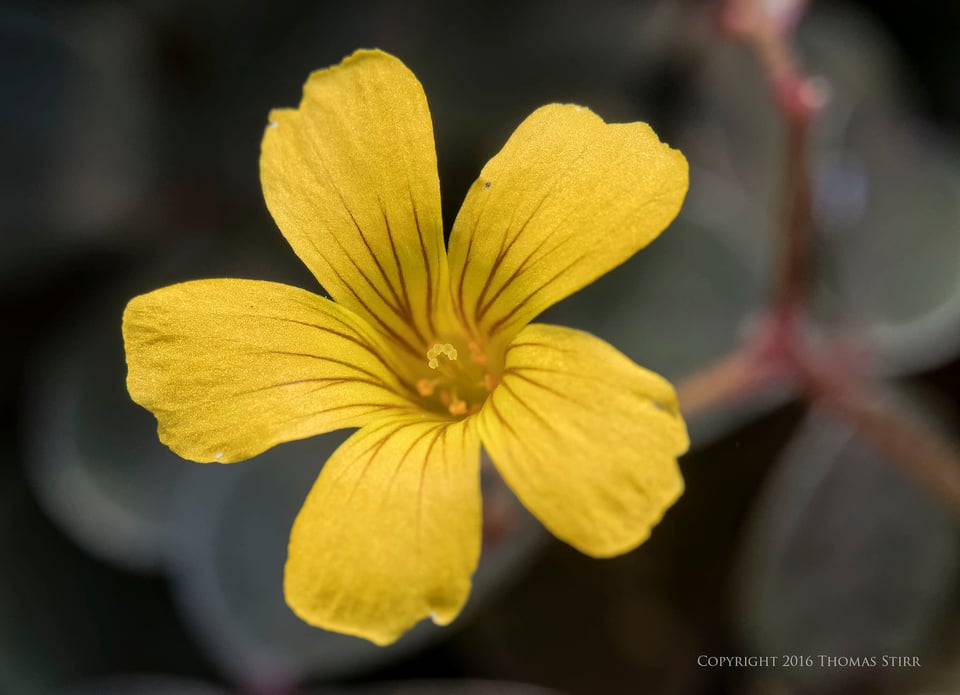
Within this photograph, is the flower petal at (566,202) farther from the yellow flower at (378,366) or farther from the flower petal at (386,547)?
the flower petal at (386,547)

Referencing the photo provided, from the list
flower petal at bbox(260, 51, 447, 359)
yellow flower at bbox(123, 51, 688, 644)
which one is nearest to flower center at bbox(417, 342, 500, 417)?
yellow flower at bbox(123, 51, 688, 644)

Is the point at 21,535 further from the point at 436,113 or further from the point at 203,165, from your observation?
the point at 436,113

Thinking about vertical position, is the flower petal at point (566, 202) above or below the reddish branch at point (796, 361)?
above

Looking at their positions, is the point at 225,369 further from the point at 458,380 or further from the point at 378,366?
the point at 458,380

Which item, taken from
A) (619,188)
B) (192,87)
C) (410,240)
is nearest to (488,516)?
(410,240)

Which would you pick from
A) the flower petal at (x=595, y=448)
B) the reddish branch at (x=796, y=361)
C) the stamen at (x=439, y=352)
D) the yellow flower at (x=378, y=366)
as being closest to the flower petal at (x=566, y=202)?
the yellow flower at (x=378, y=366)

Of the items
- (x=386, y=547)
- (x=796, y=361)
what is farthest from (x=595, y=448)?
(x=796, y=361)
